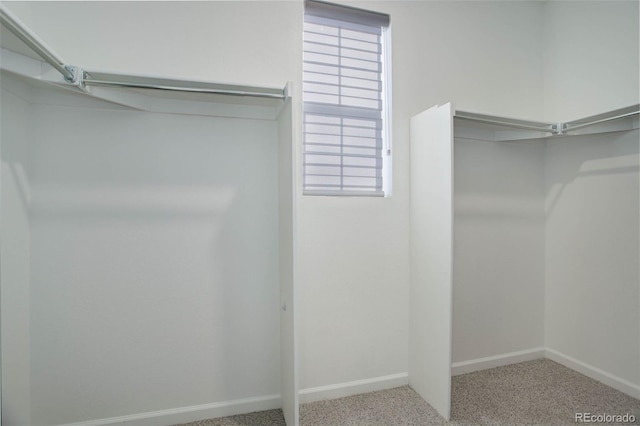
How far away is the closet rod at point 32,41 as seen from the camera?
40.0 inches

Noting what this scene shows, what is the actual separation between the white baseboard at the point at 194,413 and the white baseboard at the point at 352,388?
0.20 metres

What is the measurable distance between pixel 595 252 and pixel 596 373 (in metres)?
0.86

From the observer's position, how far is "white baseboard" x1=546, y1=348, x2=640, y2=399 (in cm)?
209

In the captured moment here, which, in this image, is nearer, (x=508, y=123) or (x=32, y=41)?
(x=32, y=41)

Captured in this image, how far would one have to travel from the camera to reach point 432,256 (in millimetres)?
2012

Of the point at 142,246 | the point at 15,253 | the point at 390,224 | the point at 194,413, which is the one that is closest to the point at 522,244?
the point at 390,224

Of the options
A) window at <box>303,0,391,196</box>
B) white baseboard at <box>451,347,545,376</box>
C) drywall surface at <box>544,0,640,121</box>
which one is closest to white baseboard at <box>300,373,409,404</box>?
white baseboard at <box>451,347,545,376</box>

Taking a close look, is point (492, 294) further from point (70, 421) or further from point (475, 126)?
point (70, 421)

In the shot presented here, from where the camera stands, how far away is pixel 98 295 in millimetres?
1742

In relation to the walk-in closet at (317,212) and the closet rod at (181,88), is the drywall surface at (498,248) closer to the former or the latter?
the walk-in closet at (317,212)

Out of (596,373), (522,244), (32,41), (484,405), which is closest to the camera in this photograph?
(32,41)

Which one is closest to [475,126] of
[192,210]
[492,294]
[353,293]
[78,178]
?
[492,294]

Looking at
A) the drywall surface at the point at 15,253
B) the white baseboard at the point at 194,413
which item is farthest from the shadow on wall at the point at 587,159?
the drywall surface at the point at 15,253

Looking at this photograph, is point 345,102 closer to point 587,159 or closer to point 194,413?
point 587,159
